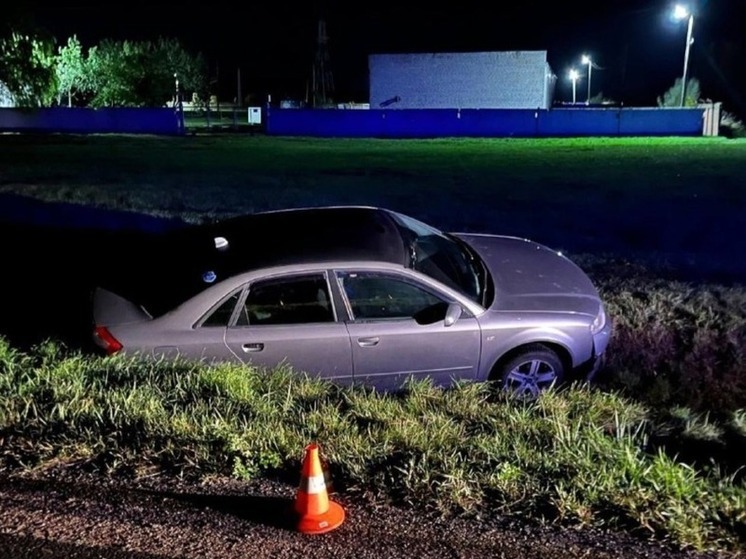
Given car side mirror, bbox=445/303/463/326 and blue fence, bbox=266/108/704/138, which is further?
blue fence, bbox=266/108/704/138

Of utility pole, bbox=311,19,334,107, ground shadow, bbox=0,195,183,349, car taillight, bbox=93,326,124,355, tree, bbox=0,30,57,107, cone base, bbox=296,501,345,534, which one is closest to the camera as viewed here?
cone base, bbox=296,501,345,534

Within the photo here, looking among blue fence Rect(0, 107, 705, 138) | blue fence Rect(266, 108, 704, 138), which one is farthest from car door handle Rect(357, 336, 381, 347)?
blue fence Rect(266, 108, 704, 138)

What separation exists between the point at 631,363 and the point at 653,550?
3580 mm

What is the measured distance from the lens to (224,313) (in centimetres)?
585

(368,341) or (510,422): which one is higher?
(368,341)

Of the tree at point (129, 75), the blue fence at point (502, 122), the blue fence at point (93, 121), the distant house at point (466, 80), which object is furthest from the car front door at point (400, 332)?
the tree at point (129, 75)

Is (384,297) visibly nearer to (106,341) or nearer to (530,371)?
(530,371)

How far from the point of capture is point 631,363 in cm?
704

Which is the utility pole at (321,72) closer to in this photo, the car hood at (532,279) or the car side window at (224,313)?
the car hood at (532,279)

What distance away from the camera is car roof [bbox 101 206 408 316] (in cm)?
598

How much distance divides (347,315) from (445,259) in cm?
114

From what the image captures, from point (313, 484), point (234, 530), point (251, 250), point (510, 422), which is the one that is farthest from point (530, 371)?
point (234, 530)

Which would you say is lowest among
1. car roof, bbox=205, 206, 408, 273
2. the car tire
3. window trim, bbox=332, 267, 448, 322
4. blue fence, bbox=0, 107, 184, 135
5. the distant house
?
the car tire

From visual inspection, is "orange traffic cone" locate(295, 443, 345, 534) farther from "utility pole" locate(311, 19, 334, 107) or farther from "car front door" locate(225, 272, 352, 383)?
"utility pole" locate(311, 19, 334, 107)
